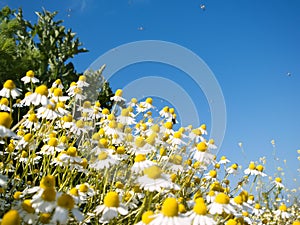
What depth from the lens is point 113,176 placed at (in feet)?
10.2

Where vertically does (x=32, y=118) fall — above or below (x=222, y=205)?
above

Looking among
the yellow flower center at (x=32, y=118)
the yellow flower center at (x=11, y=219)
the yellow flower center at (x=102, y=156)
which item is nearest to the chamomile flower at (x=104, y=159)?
the yellow flower center at (x=102, y=156)

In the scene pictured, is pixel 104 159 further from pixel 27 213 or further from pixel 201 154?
pixel 27 213

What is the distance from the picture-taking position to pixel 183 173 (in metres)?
3.10

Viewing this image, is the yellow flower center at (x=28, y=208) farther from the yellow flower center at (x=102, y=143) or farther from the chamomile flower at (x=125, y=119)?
the chamomile flower at (x=125, y=119)

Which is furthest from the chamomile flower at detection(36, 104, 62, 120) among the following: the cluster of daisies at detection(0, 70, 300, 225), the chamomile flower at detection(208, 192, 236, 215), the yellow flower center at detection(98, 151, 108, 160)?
the chamomile flower at detection(208, 192, 236, 215)

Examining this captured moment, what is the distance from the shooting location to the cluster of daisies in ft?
5.87

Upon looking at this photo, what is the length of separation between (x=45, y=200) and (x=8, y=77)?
8867 millimetres

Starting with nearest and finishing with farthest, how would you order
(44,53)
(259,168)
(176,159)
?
1. (176,159)
2. (259,168)
3. (44,53)

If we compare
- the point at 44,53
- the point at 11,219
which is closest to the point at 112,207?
the point at 11,219

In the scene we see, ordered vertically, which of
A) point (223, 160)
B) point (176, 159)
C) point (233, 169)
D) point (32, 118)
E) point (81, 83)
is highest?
point (81, 83)

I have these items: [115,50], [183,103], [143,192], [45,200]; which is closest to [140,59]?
[115,50]

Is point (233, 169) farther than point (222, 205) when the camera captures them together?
Yes

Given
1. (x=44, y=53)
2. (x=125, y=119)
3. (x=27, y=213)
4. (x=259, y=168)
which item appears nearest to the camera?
(x=27, y=213)
